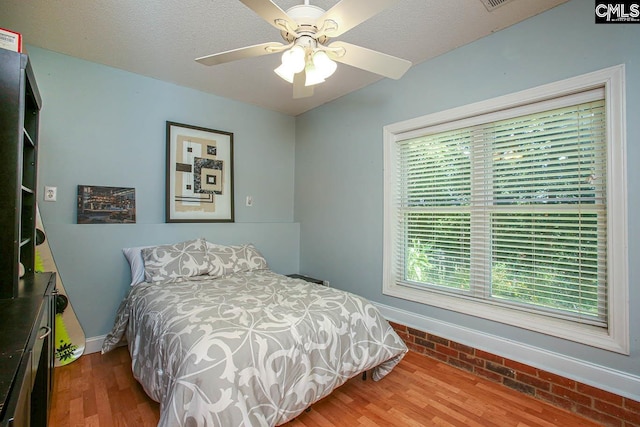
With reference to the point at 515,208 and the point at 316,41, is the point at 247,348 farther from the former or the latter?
the point at 515,208

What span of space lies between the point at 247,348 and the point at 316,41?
1585mm

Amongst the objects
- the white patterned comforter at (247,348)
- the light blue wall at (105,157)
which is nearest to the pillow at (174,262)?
the white patterned comforter at (247,348)

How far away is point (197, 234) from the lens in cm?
311

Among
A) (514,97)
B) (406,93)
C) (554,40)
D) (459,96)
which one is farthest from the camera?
(406,93)

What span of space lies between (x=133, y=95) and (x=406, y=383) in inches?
135

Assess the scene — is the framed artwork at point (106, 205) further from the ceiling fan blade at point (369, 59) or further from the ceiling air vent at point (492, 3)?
the ceiling air vent at point (492, 3)

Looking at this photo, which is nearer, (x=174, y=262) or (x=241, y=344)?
(x=241, y=344)

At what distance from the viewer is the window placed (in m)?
1.76

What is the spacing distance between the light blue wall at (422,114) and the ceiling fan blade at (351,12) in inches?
55.7

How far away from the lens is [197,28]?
2.12 meters

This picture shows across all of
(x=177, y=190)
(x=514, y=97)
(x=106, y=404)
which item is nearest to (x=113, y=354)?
(x=106, y=404)

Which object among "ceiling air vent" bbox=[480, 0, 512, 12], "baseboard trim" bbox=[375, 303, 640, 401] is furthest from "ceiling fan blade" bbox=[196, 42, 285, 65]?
"baseboard trim" bbox=[375, 303, 640, 401]

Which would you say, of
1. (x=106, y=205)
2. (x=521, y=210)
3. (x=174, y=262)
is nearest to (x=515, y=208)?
(x=521, y=210)

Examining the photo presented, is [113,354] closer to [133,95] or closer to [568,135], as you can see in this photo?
[133,95]
